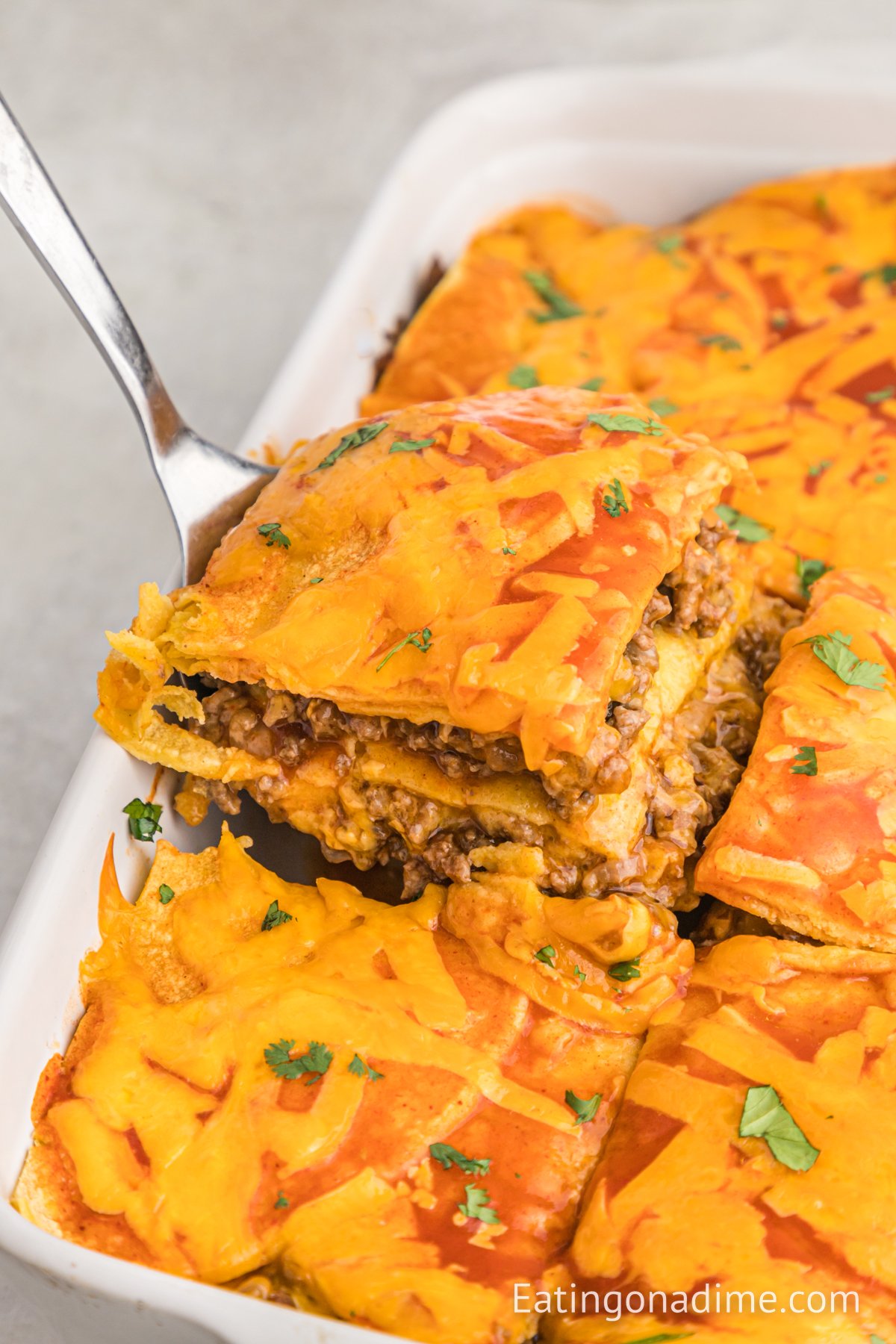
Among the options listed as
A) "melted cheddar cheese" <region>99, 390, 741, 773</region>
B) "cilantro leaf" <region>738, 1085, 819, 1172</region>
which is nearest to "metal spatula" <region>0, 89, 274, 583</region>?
"melted cheddar cheese" <region>99, 390, 741, 773</region>

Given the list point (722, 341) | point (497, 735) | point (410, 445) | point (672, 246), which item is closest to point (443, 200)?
point (672, 246)

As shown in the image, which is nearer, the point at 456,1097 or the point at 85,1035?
the point at 456,1097

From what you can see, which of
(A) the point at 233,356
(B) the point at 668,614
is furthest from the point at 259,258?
(B) the point at 668,614

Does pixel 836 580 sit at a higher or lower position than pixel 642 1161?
higher

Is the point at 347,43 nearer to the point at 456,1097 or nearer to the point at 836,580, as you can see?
the point at 836,580

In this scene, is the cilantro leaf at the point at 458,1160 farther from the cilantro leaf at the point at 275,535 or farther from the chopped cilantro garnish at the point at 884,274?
the chopped cilantro garnish at the point at 884,274

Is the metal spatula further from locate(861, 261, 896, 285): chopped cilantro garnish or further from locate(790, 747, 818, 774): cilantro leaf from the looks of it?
locate(861, 261, 896, 285): chopped cilantro garnish

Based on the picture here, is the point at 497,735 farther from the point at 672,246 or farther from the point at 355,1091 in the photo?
the point at 672,246
